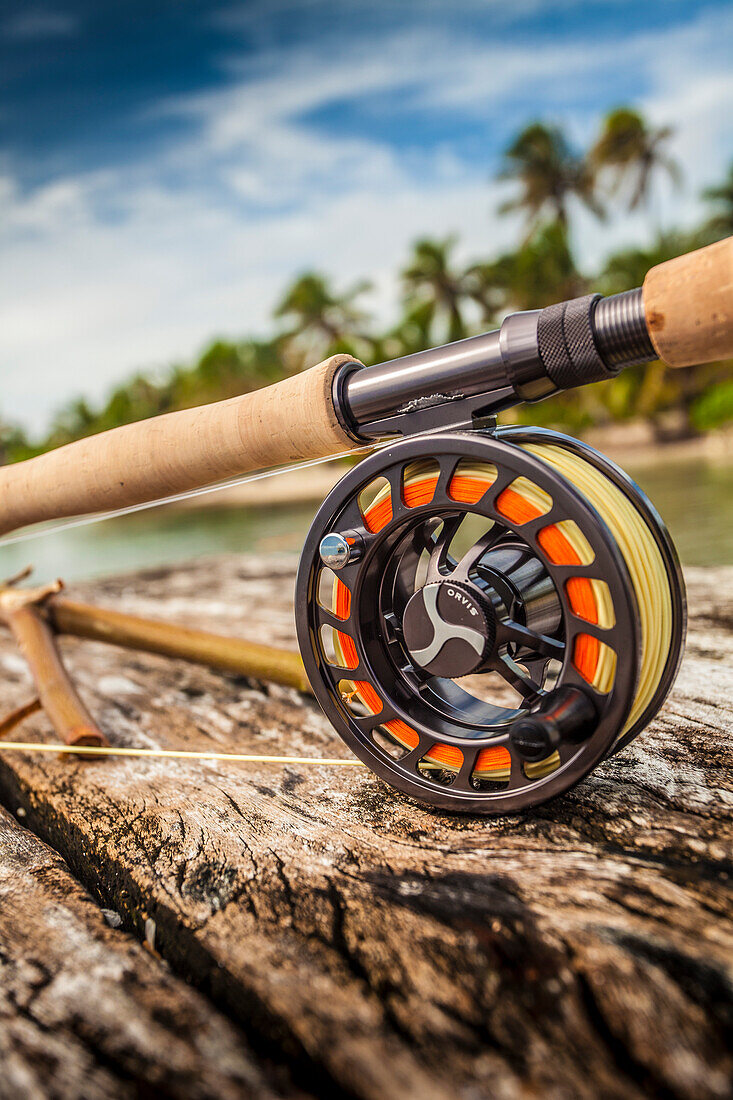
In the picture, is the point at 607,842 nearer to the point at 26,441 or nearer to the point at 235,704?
the point at 235,704

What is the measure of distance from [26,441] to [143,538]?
24050 mm

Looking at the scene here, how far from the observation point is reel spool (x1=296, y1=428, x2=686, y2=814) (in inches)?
37.7

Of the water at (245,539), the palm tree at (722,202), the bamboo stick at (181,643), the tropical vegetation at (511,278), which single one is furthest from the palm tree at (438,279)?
the bamboo stick at (181,643)

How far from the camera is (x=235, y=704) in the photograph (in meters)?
1.85

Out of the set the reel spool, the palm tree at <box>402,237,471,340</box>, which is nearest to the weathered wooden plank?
the reel spool

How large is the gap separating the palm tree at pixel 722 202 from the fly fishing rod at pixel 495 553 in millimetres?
24035

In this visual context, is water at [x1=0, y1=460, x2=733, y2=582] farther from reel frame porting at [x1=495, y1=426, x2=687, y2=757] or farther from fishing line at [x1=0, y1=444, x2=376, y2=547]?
reel frame porting at [x1=495, y1=426, x2=687, y2=757]

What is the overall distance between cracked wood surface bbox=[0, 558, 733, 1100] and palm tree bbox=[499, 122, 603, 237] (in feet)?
99.3

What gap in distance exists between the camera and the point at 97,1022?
0.79 m

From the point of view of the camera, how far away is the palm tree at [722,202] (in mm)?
21609

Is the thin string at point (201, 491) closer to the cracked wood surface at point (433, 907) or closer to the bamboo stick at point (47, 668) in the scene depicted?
the bamboo stick at point (47, 668)

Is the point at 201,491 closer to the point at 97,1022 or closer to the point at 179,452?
the point at 179,452

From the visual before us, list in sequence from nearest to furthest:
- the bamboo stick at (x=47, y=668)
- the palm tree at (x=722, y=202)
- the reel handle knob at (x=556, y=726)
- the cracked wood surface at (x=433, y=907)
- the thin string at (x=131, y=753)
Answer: the cracked wood surface at (x=433, y=907)
the reel handle knob at (x=556, y=726)
the thin string at (x=131, y=753)
the bamboo stick at (x=47, y=668)
the palm tree at (x=722, y=202)

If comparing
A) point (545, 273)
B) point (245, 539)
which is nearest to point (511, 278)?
point (545, 273)
